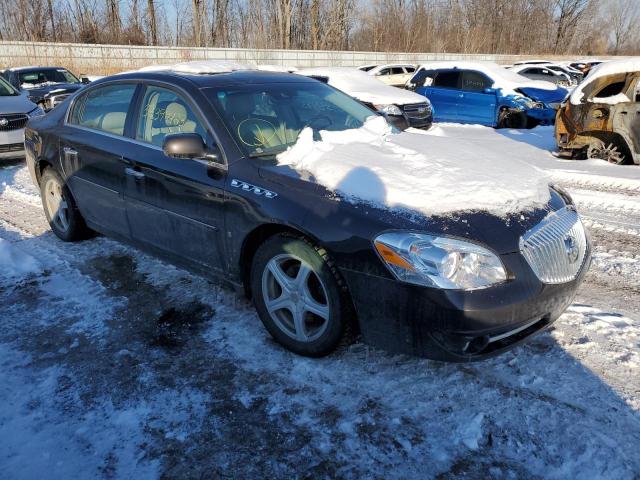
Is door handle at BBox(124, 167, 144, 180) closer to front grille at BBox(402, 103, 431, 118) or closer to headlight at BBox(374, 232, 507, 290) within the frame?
headlight at BBox(374, 232, 507, 290)

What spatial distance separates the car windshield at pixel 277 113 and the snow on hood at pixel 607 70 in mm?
5506

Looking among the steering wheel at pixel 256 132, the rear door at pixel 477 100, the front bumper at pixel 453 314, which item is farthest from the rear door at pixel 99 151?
the rear door at pixel 477 100

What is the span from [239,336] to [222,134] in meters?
1.32

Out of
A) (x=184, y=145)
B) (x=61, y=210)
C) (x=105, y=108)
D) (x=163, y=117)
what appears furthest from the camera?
(x=61, y=210)

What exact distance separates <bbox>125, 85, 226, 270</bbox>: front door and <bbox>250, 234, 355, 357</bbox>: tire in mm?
426

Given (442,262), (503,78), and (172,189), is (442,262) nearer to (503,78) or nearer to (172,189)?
(172,189)

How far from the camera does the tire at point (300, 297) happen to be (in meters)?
2.79

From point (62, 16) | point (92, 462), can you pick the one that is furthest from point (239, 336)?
point (62, 16)

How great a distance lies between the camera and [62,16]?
34062 millimetres

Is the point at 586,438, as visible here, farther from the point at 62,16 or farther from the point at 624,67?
the point at 62,16

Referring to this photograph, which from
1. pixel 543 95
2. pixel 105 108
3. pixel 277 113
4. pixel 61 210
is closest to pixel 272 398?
pixel 277 113

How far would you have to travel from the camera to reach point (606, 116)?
7828 millimetres

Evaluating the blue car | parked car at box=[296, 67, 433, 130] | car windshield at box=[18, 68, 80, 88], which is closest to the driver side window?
parked car at box=[296, 67, 433, 130]

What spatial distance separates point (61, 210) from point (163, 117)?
6.47 ft
